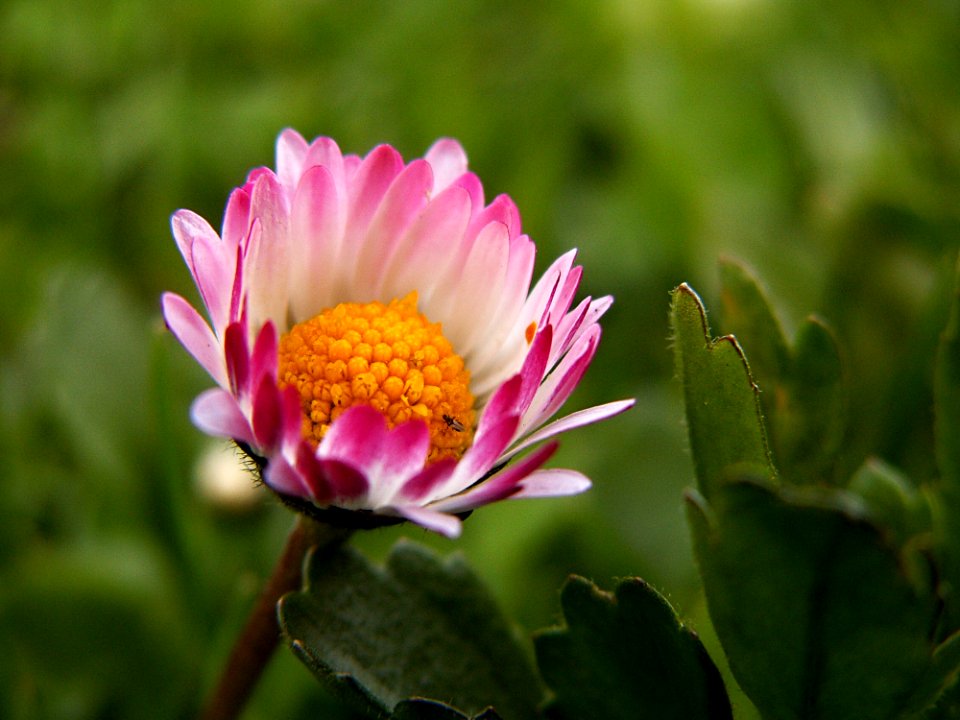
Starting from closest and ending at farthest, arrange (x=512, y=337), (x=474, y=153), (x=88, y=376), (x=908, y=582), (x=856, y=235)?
1. (x=908, y=582)
2. (x=512, y=337)
3. (x=88, y=376)
4. (x=856, y=235)
5. (x=474, y=153)

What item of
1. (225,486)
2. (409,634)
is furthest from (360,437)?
(225,486)

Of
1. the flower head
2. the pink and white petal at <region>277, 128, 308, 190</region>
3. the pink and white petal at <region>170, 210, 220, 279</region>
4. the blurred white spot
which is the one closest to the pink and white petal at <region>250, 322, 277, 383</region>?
the flower head

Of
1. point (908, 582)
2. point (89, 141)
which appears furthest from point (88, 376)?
point (908, 582)

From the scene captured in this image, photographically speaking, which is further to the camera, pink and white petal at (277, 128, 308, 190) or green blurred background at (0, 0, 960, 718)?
green blurred background at (0, 0, 960, 718)

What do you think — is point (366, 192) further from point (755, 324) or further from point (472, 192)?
point (755, 324)

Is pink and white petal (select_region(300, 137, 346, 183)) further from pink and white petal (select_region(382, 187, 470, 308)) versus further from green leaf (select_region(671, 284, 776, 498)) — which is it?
green leaf (select_region(671, 284, 776, 498))

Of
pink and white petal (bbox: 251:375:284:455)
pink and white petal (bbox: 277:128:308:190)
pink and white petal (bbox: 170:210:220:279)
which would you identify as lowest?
pink and white petal (bbox: 251:375:284:455)

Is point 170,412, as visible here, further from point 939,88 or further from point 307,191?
point 939,88
